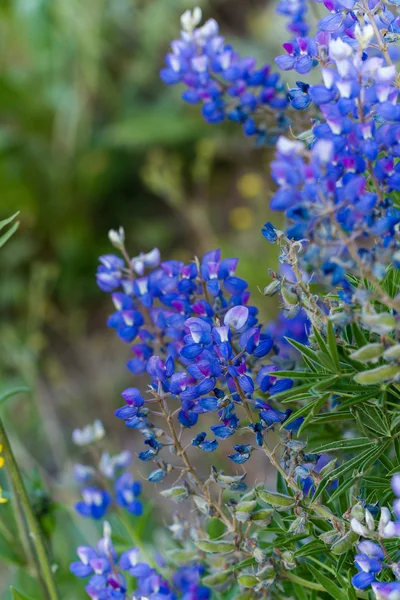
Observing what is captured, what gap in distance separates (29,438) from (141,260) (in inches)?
74.0

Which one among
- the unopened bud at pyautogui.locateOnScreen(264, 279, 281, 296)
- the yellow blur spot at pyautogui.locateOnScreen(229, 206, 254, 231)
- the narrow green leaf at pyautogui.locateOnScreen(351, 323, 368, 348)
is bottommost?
the narrow green leaf at pyautogui.locateOnScreen(351, 323, 368, 348)

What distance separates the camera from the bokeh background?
9.37ft

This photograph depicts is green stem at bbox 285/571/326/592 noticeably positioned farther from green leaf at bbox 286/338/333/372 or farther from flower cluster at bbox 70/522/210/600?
green leaf at bbox 286/338/333/372

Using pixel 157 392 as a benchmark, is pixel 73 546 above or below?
below

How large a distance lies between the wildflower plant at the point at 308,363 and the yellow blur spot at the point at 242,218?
5.90ft

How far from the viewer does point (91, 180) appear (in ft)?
10.2

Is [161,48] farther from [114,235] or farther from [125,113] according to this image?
[114,235]

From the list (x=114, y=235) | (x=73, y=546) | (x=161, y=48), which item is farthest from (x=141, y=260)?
(x=161, y=48)

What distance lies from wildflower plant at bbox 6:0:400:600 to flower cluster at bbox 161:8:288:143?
3 cm

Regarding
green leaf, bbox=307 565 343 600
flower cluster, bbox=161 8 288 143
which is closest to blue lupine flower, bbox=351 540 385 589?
green leaf, bbox=307 565 343 600

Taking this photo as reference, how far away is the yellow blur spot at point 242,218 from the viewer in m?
2.89

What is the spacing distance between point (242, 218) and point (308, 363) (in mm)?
2223

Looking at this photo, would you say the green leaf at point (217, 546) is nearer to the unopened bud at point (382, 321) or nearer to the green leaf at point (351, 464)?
the green leaf at point (351, 464)

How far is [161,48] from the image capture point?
354 centimetres
